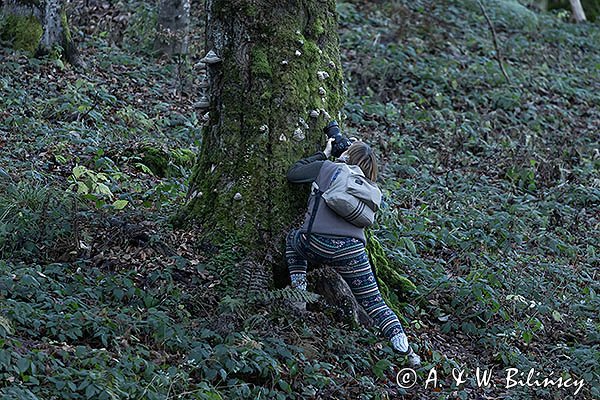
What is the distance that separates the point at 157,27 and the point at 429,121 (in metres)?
4.80

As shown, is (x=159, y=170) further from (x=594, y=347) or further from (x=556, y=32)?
(x=556, y=32)

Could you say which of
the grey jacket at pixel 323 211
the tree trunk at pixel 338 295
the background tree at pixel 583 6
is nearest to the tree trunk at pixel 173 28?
the grey jacket at pixel 323 211

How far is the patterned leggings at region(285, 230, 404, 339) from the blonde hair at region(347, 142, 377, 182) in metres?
0.57

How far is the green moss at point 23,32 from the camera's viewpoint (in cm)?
1182

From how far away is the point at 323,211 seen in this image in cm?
667

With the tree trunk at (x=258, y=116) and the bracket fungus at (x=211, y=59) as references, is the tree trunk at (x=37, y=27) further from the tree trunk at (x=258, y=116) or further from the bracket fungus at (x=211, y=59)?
the bracket fungus at (x=211, y=59)

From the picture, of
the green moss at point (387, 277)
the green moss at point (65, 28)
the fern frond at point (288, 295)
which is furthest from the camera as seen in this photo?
the green moss at point (65, 28)

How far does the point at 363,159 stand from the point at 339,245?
0.73m

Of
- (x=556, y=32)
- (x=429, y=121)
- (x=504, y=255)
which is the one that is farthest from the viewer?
(x=556, y=32)

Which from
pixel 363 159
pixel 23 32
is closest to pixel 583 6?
pixel 23 32

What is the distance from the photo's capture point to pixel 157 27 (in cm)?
1391

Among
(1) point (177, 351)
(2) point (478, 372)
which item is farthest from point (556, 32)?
(1) point (177, 351)

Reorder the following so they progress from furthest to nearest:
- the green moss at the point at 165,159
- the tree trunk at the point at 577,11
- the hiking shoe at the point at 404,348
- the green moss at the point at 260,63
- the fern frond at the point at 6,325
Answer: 1. the tree trunk at the point at 577,11
2. the green moss at the point at 165,159
3. the green moss at the point at 260,63
4. the hiking shoe at the point at 404,348
5. the fern frond at the point at 6,325

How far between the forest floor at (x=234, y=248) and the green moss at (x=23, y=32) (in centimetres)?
28
